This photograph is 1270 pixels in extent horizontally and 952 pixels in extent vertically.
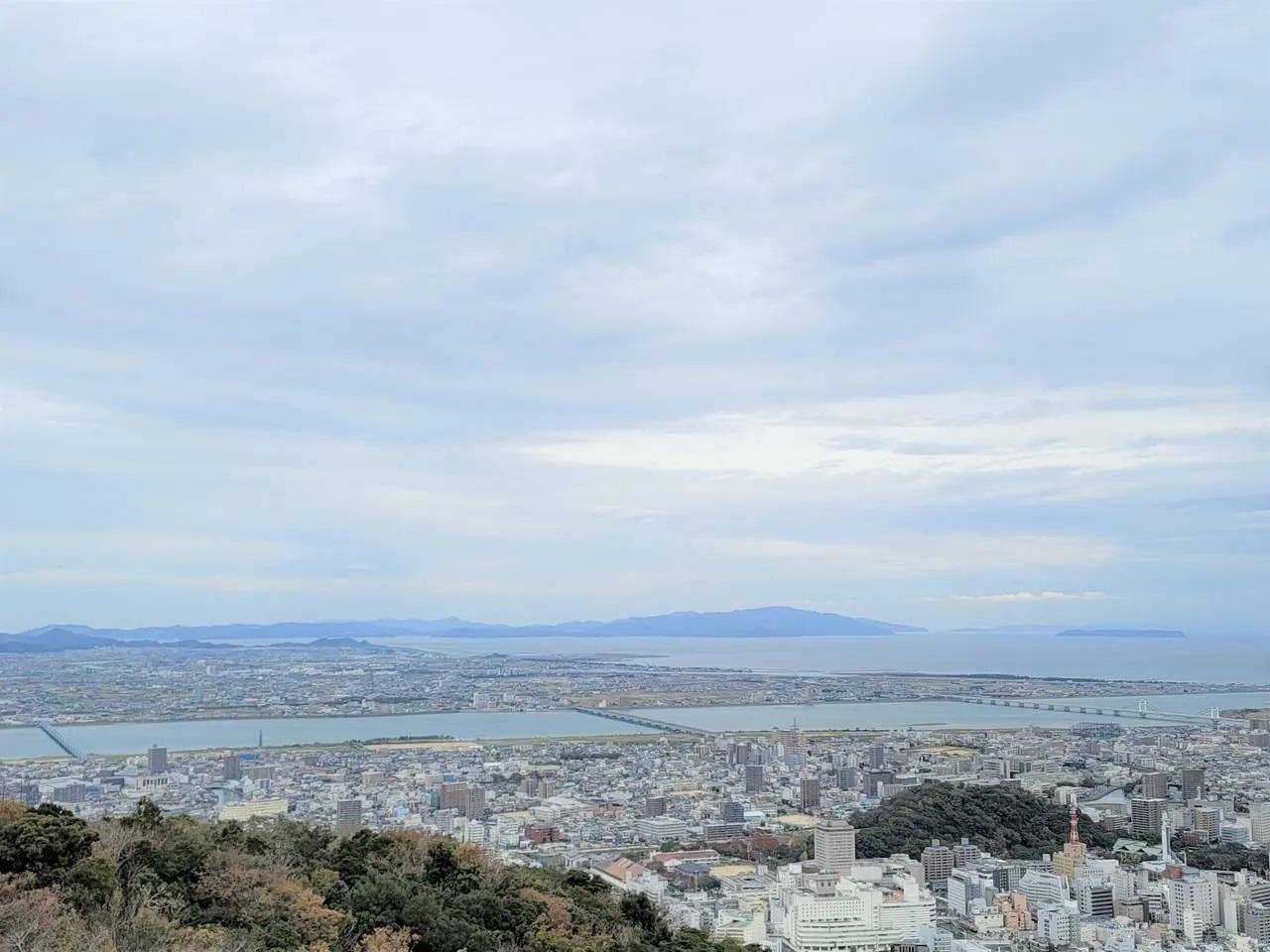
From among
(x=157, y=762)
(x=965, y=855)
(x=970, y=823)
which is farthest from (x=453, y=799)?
(x=970, y=823)

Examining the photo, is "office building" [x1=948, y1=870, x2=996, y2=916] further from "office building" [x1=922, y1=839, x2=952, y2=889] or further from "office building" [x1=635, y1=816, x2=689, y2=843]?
"office building" [x1=635, y1=816, x2=689, y2=843]

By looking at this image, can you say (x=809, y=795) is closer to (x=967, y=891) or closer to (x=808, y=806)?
(x=808, y=806)

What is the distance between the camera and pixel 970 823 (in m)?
17.2

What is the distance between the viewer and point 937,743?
27.5m

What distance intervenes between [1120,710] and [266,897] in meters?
39.1

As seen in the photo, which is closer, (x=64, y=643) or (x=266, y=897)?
(x=266, y=897)

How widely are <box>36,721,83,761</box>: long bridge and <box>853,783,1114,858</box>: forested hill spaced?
14.0 m

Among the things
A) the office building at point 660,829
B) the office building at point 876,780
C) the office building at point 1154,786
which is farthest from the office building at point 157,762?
the office building at point 1154,786

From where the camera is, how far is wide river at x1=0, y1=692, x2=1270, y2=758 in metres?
24.3

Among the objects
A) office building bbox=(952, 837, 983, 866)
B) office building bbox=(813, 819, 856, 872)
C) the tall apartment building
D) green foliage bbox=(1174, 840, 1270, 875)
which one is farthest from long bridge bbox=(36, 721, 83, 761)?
green foliage bbox=(1174, 840, 1270, 875)

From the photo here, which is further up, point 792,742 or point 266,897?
point 266,897

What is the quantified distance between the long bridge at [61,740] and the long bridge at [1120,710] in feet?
99.0

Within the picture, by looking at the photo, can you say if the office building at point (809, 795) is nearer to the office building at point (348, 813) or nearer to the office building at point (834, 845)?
the office building at point (834, 845)

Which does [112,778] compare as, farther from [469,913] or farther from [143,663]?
[143,663]
